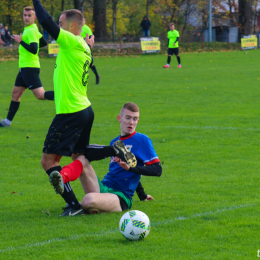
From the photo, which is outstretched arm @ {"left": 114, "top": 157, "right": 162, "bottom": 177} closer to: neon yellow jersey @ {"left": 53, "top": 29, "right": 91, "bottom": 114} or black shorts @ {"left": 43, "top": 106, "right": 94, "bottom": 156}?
black shorts @ {"left": 43, "top": 106, "right": 94, "bottom": 156}

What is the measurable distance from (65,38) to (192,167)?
3.07m

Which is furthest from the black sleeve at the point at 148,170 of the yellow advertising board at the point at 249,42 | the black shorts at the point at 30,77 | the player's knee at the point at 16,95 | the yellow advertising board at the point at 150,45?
the yellow advertising board at the point at 249,42

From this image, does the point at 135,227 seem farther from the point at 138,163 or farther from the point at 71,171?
the point at 138,163

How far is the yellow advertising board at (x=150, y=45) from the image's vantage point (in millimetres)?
33250

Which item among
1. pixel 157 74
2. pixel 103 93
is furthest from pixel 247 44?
pixel 103 93

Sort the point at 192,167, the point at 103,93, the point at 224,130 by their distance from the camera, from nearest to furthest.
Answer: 1. the point at 192,167
2. the point at 224,130
3. the point at 103,93

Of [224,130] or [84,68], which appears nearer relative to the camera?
[84,68]

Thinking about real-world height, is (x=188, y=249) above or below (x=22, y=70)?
below

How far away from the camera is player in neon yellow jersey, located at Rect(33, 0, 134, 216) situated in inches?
191

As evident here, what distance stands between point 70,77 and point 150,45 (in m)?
29.0

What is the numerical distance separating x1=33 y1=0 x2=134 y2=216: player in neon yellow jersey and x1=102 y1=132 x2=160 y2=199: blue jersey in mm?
350

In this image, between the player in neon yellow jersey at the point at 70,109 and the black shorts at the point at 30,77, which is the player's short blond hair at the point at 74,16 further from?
the black shorts at the point at 30,77

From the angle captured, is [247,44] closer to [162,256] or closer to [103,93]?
[103,93]

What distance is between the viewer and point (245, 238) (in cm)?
411
